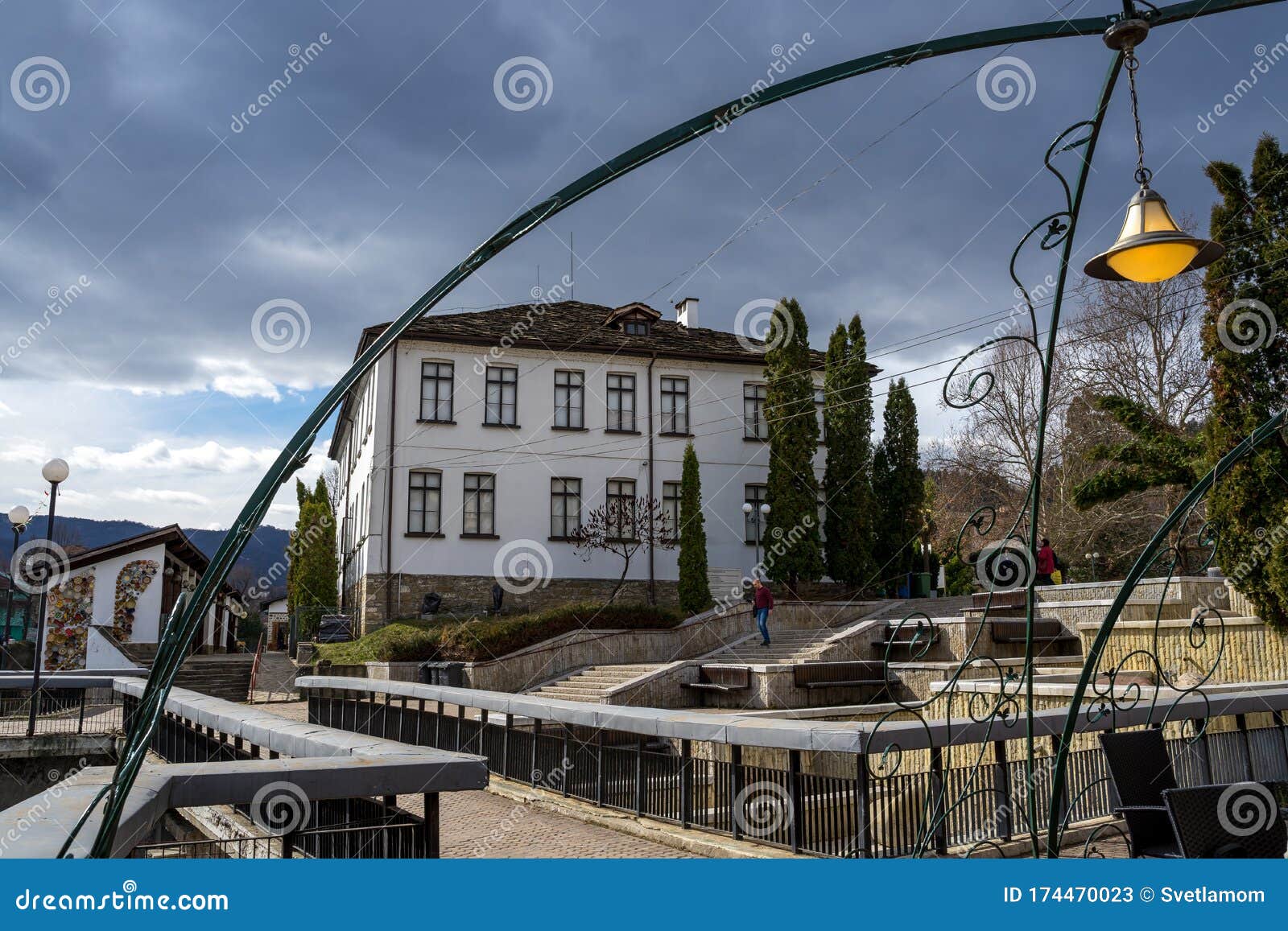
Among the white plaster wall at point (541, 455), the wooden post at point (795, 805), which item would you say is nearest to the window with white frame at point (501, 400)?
the white plaster wall at point (541, 455)

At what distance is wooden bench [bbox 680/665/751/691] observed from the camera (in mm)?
18266

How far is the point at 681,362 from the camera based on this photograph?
3294 cm

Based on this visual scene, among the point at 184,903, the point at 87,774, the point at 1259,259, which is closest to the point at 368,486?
the point at 1259,259

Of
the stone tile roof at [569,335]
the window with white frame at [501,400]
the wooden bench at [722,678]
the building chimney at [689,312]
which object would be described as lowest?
the wooden bench at [722,678]

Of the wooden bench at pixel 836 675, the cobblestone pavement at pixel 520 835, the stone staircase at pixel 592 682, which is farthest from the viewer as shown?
the stone staircase at pixel 592 682

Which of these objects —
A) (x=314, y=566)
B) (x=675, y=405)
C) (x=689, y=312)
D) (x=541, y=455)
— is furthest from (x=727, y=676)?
(x=314, y=566)

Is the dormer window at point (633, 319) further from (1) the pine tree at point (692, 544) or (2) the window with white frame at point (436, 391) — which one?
(2) the window with white frame at point (436, 391)

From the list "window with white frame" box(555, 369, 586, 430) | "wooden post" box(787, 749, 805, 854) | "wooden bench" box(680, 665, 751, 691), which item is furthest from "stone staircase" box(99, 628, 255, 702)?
"wooden post" box(787, 749, 805, 854)

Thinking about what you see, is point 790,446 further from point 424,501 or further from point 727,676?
point 727,676

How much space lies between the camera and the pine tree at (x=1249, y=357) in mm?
13391

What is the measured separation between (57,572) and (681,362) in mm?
20620

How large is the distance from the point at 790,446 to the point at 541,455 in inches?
321

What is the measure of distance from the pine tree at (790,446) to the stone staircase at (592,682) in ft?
32.5

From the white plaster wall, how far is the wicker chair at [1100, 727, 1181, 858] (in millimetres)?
24935
